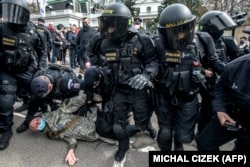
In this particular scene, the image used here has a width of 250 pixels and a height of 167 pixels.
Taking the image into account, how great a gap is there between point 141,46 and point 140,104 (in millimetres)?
611

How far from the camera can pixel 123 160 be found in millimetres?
2510

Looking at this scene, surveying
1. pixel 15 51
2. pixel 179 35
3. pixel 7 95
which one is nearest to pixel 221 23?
pixel 179 35

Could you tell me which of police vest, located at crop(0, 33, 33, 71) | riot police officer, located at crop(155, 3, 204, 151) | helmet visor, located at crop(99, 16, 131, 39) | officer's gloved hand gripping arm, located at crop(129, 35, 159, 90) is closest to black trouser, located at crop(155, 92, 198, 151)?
riot police officer, located at crop(155, 3, 204, 151)

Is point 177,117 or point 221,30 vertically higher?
point 221,30

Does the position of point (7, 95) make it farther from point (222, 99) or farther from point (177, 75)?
point (222, 99)

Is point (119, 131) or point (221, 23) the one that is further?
point (221, 23)

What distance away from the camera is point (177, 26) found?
203cm

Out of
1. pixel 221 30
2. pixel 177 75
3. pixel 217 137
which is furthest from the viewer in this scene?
pixel 221 30

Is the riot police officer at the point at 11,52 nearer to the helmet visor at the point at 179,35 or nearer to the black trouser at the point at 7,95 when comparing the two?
the black trouser at the point at 7,95

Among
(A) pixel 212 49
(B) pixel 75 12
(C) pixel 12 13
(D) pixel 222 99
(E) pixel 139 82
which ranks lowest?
(D) pixel 222 99

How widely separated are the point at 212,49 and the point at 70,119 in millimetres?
1884

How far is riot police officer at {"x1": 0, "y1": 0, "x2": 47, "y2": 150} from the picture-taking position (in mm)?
2697

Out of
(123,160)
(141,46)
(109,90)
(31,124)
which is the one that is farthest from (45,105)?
(141,46)

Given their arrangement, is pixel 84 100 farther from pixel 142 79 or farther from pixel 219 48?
pixel 219 48
